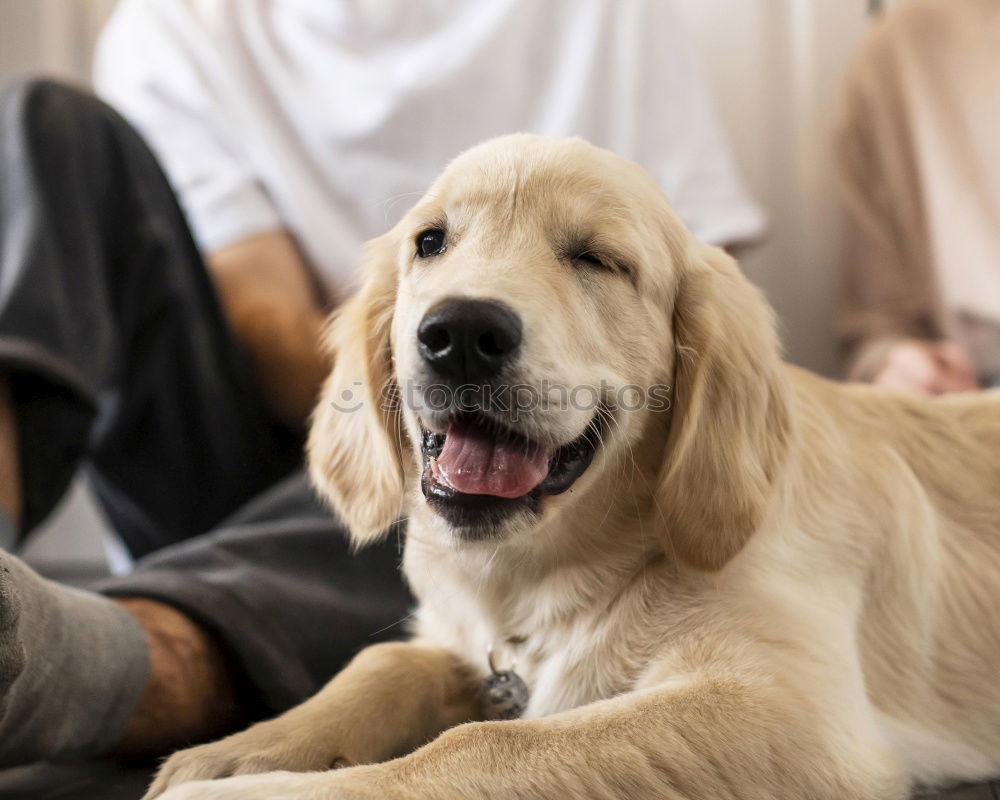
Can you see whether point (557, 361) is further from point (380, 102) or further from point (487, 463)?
point (380, 102)

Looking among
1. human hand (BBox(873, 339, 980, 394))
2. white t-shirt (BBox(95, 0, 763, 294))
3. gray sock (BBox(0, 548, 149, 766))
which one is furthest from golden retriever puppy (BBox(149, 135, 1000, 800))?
white t-shirt (BBox(95, 0, 763, 294))

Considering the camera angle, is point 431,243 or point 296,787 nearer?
point 296,787

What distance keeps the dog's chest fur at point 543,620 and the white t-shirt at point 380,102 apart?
4.36ft

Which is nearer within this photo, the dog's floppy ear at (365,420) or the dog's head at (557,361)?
the dog's head at (557,361)

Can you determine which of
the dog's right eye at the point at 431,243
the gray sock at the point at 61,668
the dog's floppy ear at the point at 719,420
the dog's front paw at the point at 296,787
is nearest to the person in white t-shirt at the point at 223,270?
the gray sock at the point at 61,668

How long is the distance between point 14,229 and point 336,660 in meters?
0.97

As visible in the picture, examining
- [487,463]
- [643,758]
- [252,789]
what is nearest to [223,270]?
[487,463]

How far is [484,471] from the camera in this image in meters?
1.10

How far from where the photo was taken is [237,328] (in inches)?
89.3

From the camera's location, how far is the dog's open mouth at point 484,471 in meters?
1.09

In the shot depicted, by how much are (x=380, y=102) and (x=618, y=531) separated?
173 centimetres

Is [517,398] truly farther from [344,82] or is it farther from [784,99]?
[784,99]

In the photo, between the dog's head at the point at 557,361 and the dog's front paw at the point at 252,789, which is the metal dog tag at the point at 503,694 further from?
the dog's front paw at the point at 252,789

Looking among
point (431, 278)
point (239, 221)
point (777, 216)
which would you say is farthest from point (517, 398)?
point (777, 216)
